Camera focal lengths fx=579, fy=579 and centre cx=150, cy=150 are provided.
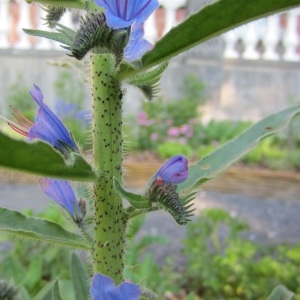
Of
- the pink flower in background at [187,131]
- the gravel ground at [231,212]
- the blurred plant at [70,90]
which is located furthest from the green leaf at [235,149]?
the blurred plant at [70,90]

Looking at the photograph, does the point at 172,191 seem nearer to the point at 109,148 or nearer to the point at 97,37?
the point at 109,148

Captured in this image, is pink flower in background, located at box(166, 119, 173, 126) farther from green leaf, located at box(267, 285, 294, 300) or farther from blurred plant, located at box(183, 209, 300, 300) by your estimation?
green leaf, located at box(267, 285, 294, 300)

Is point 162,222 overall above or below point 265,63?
below

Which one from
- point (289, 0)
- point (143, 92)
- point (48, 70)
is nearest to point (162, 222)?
point (143, 92)

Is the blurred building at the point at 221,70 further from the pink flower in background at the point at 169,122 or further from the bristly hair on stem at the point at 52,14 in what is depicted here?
the bristly hair on stem at the point at 52,14

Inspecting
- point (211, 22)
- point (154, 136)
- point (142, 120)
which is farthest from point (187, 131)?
point (211, 22)

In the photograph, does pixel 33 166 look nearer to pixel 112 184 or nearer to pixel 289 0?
pixel 112 184
